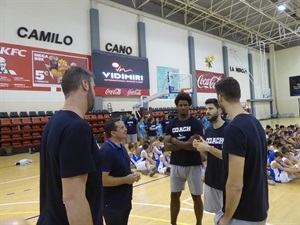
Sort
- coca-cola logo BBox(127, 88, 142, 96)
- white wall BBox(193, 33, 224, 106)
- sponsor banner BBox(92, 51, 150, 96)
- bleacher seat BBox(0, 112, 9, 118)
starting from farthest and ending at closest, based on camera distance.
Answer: white wall BBox(193, 33, 224, 106) → coca-cola logo BBox(127, 88, 142, 96) → sponsor banner BBox(92, 51, 150, 96) → bleacher seat BBox(0, 112, 9, 118)

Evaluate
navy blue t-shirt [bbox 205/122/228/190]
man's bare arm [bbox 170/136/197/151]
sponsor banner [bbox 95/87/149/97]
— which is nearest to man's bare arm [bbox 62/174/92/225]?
navy blue t-shirt [bbox 205/122/228/190]

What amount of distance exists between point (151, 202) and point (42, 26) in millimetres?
11933

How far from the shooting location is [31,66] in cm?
1312

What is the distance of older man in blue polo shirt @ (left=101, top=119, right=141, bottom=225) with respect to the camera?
2.58 metres

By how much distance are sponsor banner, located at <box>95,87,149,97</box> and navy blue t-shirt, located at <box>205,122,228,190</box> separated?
12916 mm

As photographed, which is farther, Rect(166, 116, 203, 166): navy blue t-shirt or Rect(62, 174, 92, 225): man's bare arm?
Rect(166, 116, 203, 166): navy blue t-shirt

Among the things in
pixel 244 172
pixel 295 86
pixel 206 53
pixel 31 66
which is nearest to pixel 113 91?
pixel 31 66

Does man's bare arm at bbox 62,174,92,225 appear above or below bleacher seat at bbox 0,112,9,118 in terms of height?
below

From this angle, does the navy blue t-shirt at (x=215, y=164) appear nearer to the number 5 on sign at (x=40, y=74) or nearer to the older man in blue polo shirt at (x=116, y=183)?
the older man in blue polo shirt at (x=116, y=183)

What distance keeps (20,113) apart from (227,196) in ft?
41.0

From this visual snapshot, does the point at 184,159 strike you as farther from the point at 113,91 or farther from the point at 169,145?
the point at 113,91

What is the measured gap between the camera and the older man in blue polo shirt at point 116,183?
2.58 m

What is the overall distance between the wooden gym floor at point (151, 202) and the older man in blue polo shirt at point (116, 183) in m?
1.71

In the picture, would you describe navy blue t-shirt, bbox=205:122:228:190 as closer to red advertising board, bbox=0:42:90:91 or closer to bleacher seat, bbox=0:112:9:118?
bleacher seat, bbox=0:112:9:118
